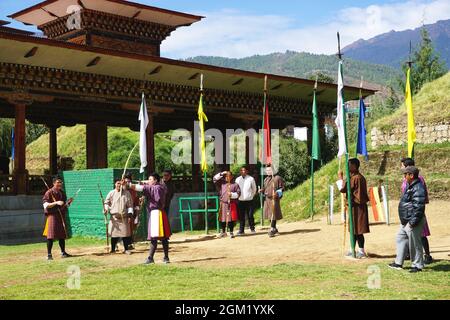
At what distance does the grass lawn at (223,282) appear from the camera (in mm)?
7398

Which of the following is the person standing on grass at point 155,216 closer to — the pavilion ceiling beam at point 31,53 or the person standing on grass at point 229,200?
the person standing on grass at point 229,200

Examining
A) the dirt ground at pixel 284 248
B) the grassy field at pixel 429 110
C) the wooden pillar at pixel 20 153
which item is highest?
the grassy field at pixel 429 110

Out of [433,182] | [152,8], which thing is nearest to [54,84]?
[152,8]

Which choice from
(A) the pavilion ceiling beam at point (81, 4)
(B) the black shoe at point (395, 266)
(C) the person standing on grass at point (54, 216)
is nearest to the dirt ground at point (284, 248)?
(C) the person standing on grass at point (54, 216)

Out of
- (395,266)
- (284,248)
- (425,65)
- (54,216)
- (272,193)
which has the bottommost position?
(284,248)

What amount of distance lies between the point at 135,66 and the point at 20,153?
15.0 feet

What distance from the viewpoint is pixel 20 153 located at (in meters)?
18.1

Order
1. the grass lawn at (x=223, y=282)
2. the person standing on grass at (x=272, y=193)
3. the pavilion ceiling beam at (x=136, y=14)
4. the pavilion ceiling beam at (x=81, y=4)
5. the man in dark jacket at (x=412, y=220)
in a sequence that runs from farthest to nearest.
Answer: the pavilion ceiling beam at (x=136, y=14) < the pavilion ceiling beam at (x=81, y=4) < the person standing on grass at (x=272, y=193) < the man in dark jacket at (x=412, y=220) < the grass lawn at (x=223, y=282)

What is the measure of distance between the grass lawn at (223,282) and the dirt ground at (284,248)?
2.80ft

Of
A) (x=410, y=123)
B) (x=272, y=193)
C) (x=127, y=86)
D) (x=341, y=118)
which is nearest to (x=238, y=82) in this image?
(x=127, y=86)

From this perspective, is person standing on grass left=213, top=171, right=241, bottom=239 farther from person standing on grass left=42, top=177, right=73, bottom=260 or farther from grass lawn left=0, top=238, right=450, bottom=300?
grass lawn left=0, top=238, right=450, bottom=300

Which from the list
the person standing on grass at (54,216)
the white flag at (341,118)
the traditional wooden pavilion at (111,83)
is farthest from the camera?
the traditional wooden pavilion at (111,83)

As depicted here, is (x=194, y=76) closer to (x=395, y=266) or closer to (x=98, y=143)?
(x=98, y=143)

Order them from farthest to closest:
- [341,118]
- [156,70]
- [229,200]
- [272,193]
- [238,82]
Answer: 1. [238,82]
2. [156,70]
3. [229,200]
4. [272,193]
5. [341,118]
